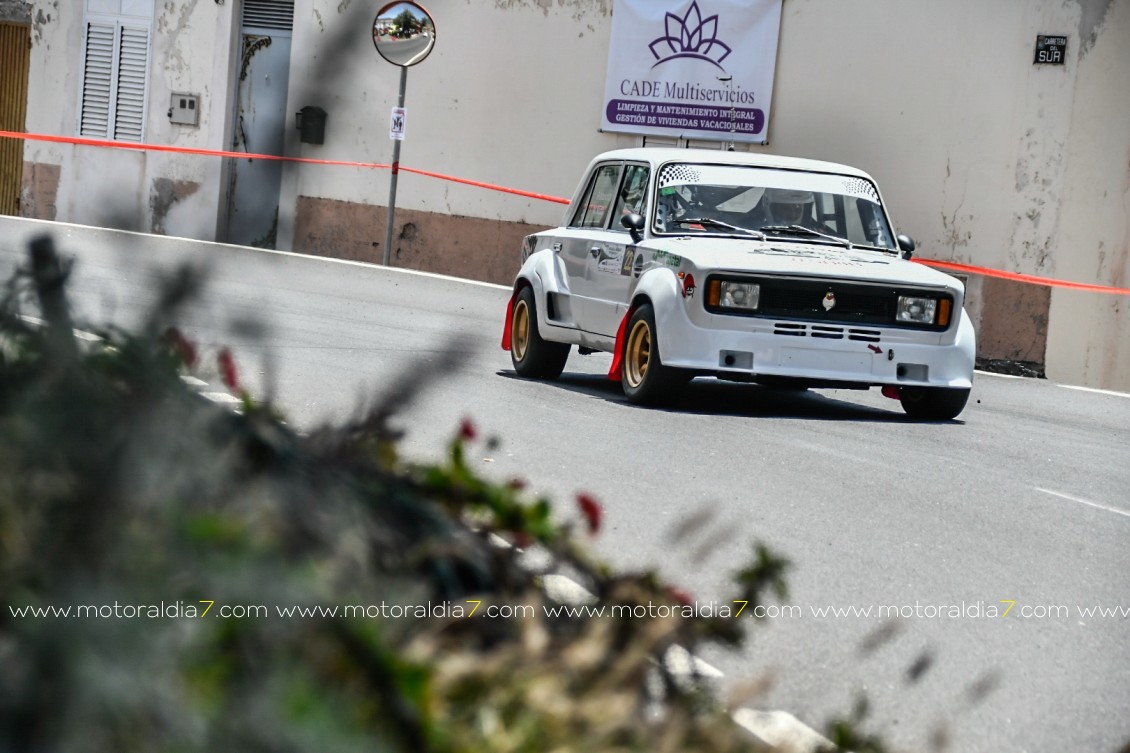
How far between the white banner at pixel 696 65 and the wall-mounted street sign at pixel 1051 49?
121 inches

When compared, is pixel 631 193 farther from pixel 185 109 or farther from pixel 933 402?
pixel 185 109

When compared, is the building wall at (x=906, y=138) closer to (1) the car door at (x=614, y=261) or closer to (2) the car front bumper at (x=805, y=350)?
(1) the car door at (x=614, y=261)

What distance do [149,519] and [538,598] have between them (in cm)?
48

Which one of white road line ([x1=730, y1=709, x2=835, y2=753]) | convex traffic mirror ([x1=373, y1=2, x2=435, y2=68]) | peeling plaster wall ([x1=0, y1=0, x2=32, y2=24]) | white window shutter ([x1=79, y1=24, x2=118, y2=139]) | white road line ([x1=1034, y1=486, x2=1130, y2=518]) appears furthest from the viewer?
white window shutter ([x1=79, y1=24, x2=118, y2=139])

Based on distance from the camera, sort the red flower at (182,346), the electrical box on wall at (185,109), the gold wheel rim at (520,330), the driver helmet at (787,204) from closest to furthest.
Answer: the red flower at (182,346) < the driver helmet at (787,204) < the gold wheel rim at (520,330) < the electrical box on wall at (185,109)

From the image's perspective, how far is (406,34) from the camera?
1808mm

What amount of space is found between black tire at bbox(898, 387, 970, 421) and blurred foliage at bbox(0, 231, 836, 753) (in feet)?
30.9

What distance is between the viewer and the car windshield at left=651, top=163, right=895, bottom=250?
36.7ft

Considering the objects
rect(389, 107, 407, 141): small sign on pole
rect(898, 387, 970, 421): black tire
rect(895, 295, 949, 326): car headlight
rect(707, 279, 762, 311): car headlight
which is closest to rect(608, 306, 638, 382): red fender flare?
rect(707, 279, 762, 311): car headlight

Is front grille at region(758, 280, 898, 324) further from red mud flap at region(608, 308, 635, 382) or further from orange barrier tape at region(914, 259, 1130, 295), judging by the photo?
orange barrier tape at region(914, 259, 1130, 295)

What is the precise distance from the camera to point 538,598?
1632mm

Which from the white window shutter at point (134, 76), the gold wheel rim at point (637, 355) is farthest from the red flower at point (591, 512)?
the white window shutter at point (134, 76)

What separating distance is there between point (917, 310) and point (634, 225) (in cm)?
177

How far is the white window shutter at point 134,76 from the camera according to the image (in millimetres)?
25625
